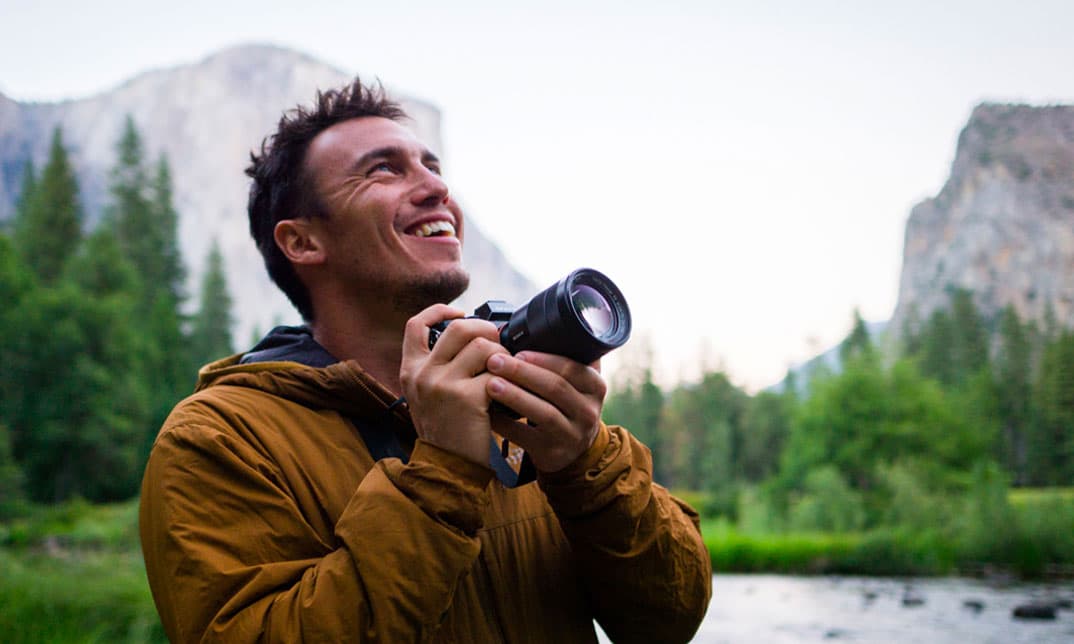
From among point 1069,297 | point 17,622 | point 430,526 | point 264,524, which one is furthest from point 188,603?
point 1069,297

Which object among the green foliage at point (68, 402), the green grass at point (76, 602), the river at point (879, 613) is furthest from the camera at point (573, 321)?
the green foliage at point (68, 402)

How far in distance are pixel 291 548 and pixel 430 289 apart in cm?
71

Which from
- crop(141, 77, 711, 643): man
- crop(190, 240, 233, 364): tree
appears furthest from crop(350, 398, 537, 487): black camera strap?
crop(190, 240, 233, 364): tree

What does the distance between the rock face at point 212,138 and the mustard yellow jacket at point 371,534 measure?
68.5 m

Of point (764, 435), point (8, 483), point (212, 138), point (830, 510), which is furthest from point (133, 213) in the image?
point (212, 138)

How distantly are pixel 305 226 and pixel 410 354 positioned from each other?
818 mm

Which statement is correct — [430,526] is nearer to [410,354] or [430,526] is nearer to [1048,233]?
[410,354]

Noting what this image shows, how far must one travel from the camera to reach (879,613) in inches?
623

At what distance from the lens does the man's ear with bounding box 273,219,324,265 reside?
2.02m

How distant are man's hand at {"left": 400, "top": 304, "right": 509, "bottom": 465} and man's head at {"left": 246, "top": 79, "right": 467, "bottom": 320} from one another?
54 centimetres

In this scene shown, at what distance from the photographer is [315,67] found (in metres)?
107

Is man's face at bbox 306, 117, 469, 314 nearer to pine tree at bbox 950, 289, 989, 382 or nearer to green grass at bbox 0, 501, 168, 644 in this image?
green grass at bbox 0, 501, 168, 644

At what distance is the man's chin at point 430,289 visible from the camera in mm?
1858

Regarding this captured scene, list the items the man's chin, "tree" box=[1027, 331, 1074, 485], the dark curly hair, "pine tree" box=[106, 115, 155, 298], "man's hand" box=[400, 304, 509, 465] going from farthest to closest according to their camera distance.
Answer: "pine tree" box=[106, 115, 155, 298]
"tree" box=[1027, 331, 1074, 485]
the dark curly hair
the man's chin
"man's hand" box=[400, 304, 509, 465]
